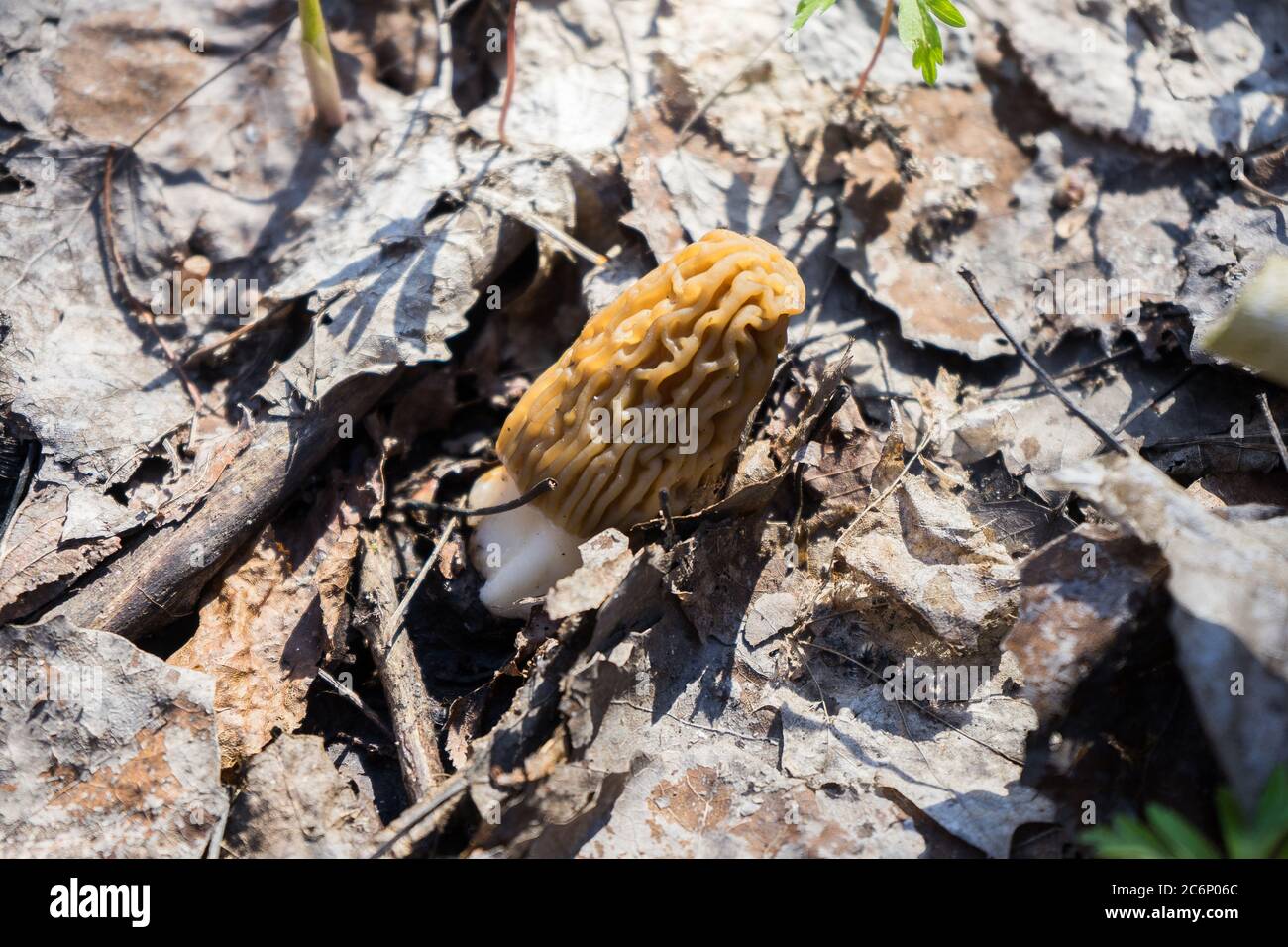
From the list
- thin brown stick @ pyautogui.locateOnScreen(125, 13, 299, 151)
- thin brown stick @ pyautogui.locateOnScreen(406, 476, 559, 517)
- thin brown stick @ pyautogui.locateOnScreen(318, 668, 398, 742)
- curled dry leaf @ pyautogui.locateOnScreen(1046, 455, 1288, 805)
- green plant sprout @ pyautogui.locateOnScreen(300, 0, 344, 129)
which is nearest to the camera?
curled dry leaf @ pyautogui.locateOnScreen(1046, 455, 1288, 805)

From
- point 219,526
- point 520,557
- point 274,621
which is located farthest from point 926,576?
point 219,526

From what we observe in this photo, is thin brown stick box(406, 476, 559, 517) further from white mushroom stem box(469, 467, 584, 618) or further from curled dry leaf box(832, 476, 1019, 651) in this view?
curled dry leaf box(832, 476, 1019, 651)

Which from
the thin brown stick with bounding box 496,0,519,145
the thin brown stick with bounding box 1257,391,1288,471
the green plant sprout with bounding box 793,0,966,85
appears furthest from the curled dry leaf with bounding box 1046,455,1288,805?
the thin brown stick with bounding box 496,0,519,145

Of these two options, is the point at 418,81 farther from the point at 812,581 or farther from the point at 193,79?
the point at 812,581

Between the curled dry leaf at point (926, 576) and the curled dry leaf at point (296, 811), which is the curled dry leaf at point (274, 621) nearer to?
the curled dry leaf at point (296, 811)

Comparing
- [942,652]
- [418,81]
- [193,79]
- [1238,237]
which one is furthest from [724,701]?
[193,79]

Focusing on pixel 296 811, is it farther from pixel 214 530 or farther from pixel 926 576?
pixel 926 576
